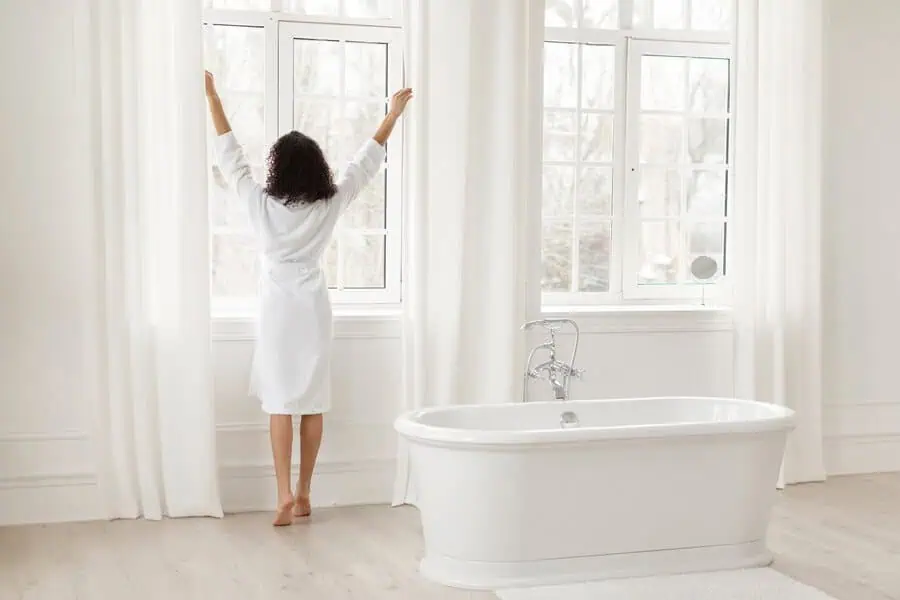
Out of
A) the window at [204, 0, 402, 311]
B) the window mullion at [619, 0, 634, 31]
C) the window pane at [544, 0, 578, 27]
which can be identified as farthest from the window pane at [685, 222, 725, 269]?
the window at [204, 0, 402, 311]

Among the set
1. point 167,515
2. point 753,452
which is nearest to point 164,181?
point 167,515

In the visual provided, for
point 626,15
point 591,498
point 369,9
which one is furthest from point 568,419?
point 626,15

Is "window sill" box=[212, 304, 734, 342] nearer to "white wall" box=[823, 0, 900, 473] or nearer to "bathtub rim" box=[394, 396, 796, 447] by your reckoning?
"white wall" box=[823, 0, 900, 473]

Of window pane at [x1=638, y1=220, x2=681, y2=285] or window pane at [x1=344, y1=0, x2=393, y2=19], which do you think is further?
window pane at [x1=638, y1=220, x2=681, y2=285]

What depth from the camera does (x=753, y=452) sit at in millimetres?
3920

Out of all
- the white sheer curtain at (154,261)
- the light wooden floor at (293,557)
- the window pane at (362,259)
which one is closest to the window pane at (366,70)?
the window pane at (362,259)

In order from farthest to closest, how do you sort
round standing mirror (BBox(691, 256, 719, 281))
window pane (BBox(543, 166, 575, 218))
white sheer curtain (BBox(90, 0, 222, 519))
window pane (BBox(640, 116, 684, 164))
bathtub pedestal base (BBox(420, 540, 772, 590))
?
window pane (BBox(640, 116, 684, 164))
window pane (BBox(543, 166, 575, 218))
round standing mirror (BBox(691, 256, 719, 281))
white sheer curtain (BBox(90, 0, 222, 519))
bathtub pedestal base (BBox(420, 540, 772, 590))

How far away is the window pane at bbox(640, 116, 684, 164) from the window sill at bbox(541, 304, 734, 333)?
2.38 ft

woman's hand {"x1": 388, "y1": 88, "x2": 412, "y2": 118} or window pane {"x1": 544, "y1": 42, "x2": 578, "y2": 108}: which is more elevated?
window pane {"x1": 544, "y1": 42, "x2": 578, "y2": 108}

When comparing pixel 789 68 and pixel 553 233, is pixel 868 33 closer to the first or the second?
pixel 789 68

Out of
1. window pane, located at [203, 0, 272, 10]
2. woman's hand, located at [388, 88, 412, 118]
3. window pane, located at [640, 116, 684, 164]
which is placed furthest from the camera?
window pane, located at [640, 116, 684, 164]

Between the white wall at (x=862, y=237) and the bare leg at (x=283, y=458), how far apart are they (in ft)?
8.78

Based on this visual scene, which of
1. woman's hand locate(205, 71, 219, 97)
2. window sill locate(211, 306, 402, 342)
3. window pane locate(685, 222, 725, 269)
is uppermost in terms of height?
woman's hand locate(205, 71, 219, 97)

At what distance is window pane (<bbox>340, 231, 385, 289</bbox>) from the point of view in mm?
5113
